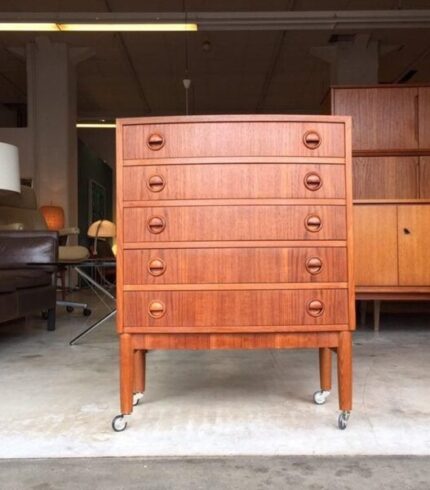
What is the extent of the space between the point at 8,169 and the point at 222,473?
255 centimetres

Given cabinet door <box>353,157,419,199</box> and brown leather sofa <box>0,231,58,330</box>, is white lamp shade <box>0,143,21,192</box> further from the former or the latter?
cabinet door <box>353,157,419,199</box>

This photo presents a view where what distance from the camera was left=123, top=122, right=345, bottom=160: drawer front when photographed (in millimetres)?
1649

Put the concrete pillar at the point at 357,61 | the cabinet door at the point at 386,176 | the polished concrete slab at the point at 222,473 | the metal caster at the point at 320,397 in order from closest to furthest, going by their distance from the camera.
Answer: the polished concrete slab at the point at 222,473
the metal caster at the point at 320,397
the cabinet door at the point at 386,176
the concrete pillar at the point at 357,61

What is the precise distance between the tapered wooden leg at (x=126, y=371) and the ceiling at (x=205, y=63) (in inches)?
257

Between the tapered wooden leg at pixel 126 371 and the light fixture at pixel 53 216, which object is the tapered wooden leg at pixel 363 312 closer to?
the tapered wooden leg at pixel 126 371

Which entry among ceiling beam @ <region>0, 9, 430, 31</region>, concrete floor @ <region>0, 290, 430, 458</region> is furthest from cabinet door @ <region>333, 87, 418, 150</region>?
ceiling beam @ <region>0, 9, 430, 31</region>

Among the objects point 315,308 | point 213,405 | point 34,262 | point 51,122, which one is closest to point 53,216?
point 51,122

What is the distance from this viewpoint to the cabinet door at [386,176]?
159 inches

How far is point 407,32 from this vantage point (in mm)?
8297

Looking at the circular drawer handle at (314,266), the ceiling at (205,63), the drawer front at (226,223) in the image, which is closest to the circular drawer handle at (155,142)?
the drawer front at (226,223)

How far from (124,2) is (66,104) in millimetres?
2297

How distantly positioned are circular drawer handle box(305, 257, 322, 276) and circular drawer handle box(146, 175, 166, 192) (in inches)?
19.6

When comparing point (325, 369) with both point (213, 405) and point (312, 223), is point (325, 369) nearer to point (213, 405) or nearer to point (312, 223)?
point (213, 405)

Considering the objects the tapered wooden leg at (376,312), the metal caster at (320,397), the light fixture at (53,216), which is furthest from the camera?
the light fixture at (53,216)
